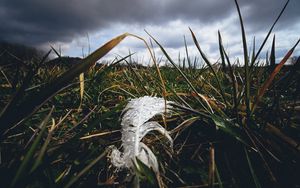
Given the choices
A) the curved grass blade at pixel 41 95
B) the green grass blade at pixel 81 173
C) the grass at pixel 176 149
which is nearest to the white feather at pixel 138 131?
the grass at pixel 176 149

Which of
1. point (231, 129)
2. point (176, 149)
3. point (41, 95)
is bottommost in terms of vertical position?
point (176, 149)

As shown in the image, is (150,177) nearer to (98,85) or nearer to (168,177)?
(168,177)

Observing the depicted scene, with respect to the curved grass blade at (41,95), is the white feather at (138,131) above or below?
below

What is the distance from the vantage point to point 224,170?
3.03 feet

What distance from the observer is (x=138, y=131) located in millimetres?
953

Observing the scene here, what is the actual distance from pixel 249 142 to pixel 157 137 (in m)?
0.36

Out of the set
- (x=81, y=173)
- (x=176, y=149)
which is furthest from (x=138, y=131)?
(x=81, y=173)

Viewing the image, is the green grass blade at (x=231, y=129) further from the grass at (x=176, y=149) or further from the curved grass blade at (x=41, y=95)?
the curved grass blade at (x=41, y=95)

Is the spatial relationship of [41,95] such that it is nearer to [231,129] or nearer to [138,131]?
[138,131]

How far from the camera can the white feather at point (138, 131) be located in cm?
85

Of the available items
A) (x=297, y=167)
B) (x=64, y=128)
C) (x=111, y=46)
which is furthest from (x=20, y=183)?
(x=297, y=167)

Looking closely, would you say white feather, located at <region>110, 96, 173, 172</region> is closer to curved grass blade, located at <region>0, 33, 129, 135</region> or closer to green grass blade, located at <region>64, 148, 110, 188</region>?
green grass blade, located at <region>64, 148, 110, 188</region>

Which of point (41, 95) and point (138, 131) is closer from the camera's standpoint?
point (41, 95)

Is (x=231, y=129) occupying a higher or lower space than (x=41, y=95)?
lower
